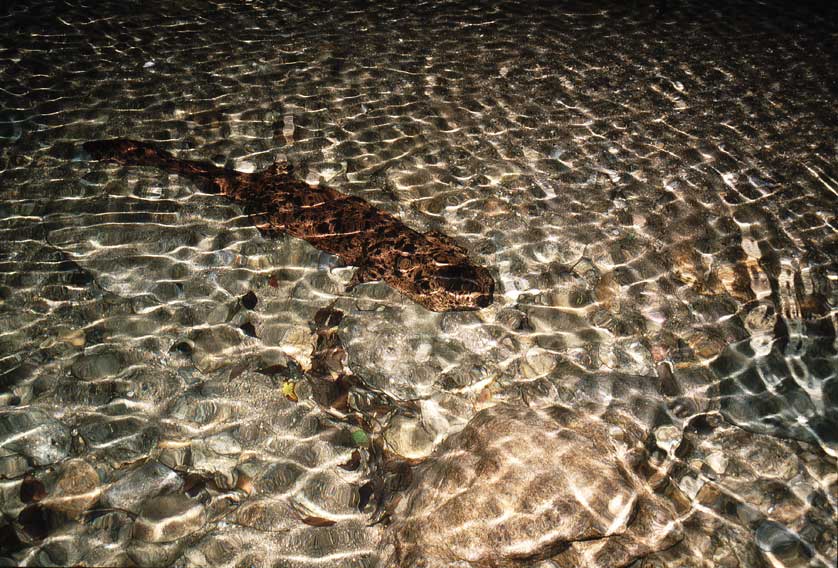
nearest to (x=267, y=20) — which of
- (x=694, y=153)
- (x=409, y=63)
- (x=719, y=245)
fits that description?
(x=409, y=63)

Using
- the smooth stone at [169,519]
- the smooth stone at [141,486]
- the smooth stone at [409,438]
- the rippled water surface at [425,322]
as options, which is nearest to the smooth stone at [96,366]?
the rippled water surface at [425,322]

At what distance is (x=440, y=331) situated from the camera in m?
3.80

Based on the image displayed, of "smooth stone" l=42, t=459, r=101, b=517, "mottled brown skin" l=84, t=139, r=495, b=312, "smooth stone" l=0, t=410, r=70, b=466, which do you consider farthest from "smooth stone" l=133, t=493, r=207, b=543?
"mottled brown skin" l=84, t=139, r=495, b=312

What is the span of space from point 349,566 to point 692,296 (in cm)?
294

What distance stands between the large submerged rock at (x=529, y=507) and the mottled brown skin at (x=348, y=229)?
3.80 ft

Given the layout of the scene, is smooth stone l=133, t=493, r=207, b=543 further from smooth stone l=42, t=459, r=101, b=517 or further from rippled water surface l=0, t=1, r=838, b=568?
smooth stone l=42, t=459, r=101, b=517

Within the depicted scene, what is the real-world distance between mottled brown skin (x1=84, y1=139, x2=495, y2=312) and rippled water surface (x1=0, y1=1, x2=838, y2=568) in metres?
0.13

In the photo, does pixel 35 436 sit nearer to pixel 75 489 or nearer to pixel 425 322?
pixel 75 489

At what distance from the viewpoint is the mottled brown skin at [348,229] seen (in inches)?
154

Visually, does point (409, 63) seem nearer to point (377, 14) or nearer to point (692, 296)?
point (377, 14)

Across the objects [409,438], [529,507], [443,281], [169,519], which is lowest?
[169,519]

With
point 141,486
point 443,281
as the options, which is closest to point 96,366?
point 141,486

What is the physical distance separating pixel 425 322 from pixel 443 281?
1.04ft

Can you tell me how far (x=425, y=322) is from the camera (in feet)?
12.6
